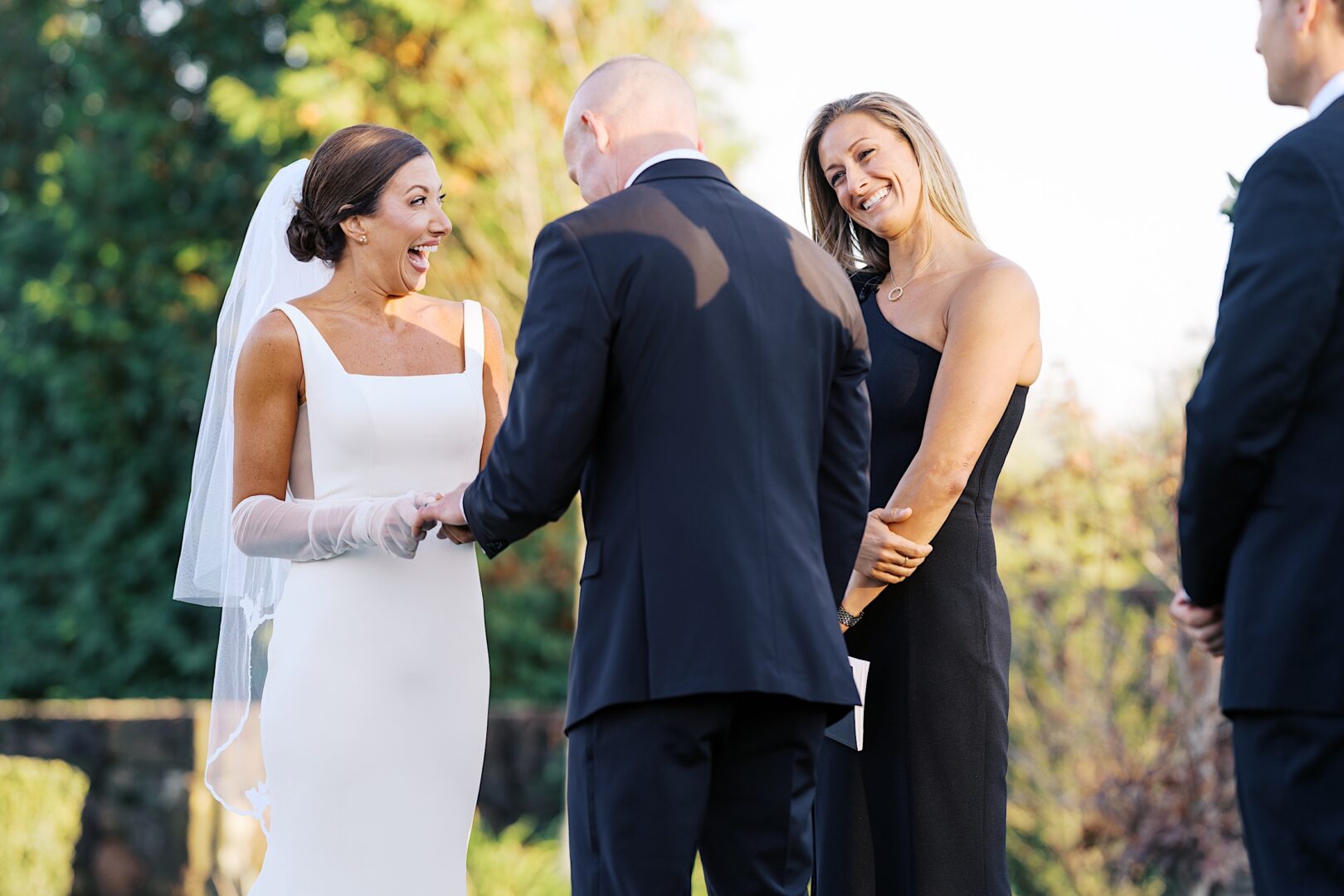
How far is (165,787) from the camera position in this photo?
839cm

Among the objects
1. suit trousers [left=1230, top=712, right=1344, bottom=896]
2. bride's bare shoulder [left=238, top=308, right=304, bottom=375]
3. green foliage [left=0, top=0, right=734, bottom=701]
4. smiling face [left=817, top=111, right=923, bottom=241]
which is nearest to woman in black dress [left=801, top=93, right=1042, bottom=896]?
smiling face [left=817, top=111, right=923, bottom=241]

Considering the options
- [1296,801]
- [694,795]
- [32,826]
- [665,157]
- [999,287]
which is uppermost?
[665,157]

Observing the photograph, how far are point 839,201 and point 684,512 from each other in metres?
1.35

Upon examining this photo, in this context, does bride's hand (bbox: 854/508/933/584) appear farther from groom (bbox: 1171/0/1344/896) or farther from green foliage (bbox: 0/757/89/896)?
green foliage (bbox: 0/757/89/896)

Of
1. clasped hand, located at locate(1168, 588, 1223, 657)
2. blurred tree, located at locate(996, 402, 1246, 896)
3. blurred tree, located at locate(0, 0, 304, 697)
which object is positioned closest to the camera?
clasped hand, located at locate(1168, 588, 1223, 657)

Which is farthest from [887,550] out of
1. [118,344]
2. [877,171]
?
[118,344]

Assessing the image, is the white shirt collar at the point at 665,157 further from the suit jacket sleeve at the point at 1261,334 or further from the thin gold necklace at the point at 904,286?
the suit jacket sleeve at the point at 1261,334

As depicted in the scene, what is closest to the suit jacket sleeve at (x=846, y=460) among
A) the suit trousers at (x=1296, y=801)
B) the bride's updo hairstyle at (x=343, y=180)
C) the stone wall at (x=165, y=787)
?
the suit trousers at (x=1296, y=801)

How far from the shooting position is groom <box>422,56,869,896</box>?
2.49 metres

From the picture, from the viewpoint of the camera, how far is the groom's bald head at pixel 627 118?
276 centimetres

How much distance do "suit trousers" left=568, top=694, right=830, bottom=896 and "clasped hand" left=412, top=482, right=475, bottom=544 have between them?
59 centimetres

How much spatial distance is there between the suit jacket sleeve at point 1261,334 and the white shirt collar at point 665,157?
3.38 ft

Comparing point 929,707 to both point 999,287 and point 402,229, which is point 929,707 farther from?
point 402,229

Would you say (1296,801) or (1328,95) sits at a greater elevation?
(1328,95)
